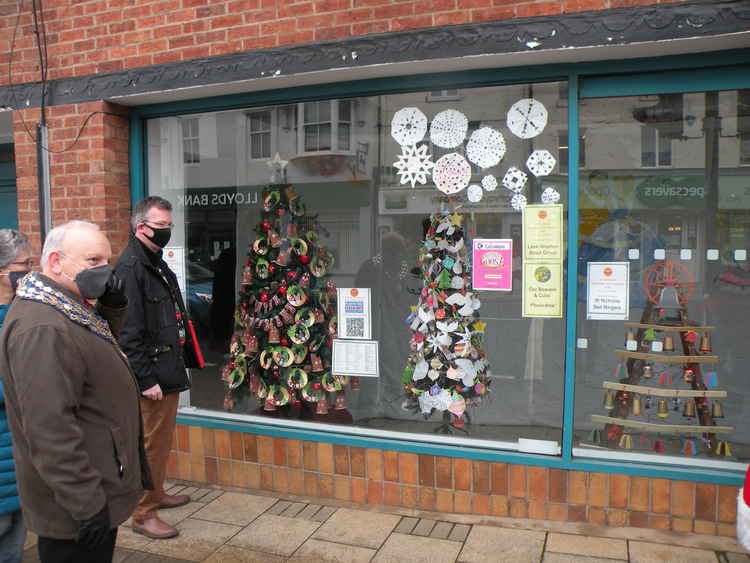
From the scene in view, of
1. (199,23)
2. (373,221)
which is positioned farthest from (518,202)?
(199,23)

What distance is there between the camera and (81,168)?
482 centimetres

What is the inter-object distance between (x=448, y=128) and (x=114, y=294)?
259 centimetres

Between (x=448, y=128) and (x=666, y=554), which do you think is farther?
(x=448, y=128)

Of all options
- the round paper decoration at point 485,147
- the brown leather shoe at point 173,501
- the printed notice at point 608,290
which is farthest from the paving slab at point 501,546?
the round paper decoration at point 485,147

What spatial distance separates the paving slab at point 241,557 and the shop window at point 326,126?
2.76m

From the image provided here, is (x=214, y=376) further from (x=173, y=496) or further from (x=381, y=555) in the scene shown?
(x=381, y=555)

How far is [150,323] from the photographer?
382cm

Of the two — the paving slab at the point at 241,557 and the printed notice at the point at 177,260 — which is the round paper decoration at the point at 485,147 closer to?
the printed notice at the point at 177,260

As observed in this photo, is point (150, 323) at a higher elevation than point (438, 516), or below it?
higher

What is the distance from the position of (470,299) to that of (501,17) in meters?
1.80

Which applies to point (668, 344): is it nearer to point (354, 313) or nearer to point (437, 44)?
point (354, 313)

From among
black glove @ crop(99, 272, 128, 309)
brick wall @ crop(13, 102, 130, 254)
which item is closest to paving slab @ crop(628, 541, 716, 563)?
black glove @ crop(99, 272, 128, 309)

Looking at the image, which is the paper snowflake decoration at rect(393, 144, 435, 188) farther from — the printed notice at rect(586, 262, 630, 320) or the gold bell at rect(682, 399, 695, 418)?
the gold bell at rect(682, 399, 695, 418)

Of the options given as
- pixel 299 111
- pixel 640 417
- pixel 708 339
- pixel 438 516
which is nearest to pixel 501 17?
pixel 299 111
